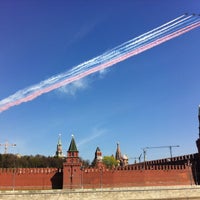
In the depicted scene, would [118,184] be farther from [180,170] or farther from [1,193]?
[1,193]

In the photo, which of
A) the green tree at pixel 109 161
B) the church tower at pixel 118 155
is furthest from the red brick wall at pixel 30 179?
the church tower at pixel 118 155

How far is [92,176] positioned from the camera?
135 ft

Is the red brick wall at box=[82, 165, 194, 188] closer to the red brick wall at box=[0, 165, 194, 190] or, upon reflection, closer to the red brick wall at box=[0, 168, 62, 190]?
the red brick wall at box=[0, 165, 194, 190]

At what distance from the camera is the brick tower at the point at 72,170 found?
39469 millimetres

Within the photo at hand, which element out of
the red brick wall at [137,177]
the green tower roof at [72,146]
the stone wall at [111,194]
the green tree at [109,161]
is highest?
the green tree at [109,161]

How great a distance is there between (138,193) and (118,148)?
68.1m

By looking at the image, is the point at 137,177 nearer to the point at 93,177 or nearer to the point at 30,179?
the point at 93,177

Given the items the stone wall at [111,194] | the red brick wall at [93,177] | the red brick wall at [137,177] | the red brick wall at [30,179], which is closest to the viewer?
the stone wall at [111,194]

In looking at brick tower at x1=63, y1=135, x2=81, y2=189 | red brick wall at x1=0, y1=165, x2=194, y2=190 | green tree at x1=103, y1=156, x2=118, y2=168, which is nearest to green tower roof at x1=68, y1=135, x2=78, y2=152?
brick tower at x1=63, y1=135, x2=81, y2=189

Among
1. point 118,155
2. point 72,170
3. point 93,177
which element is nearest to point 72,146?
point 72,170

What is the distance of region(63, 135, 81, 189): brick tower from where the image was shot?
129 feet

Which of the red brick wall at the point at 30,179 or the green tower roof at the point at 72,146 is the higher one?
the green tower roof at the point at 72,146

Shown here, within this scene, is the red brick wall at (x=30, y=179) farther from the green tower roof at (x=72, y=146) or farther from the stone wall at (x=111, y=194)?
the stone wall at (x=111, y=194)

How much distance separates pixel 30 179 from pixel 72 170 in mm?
6210
